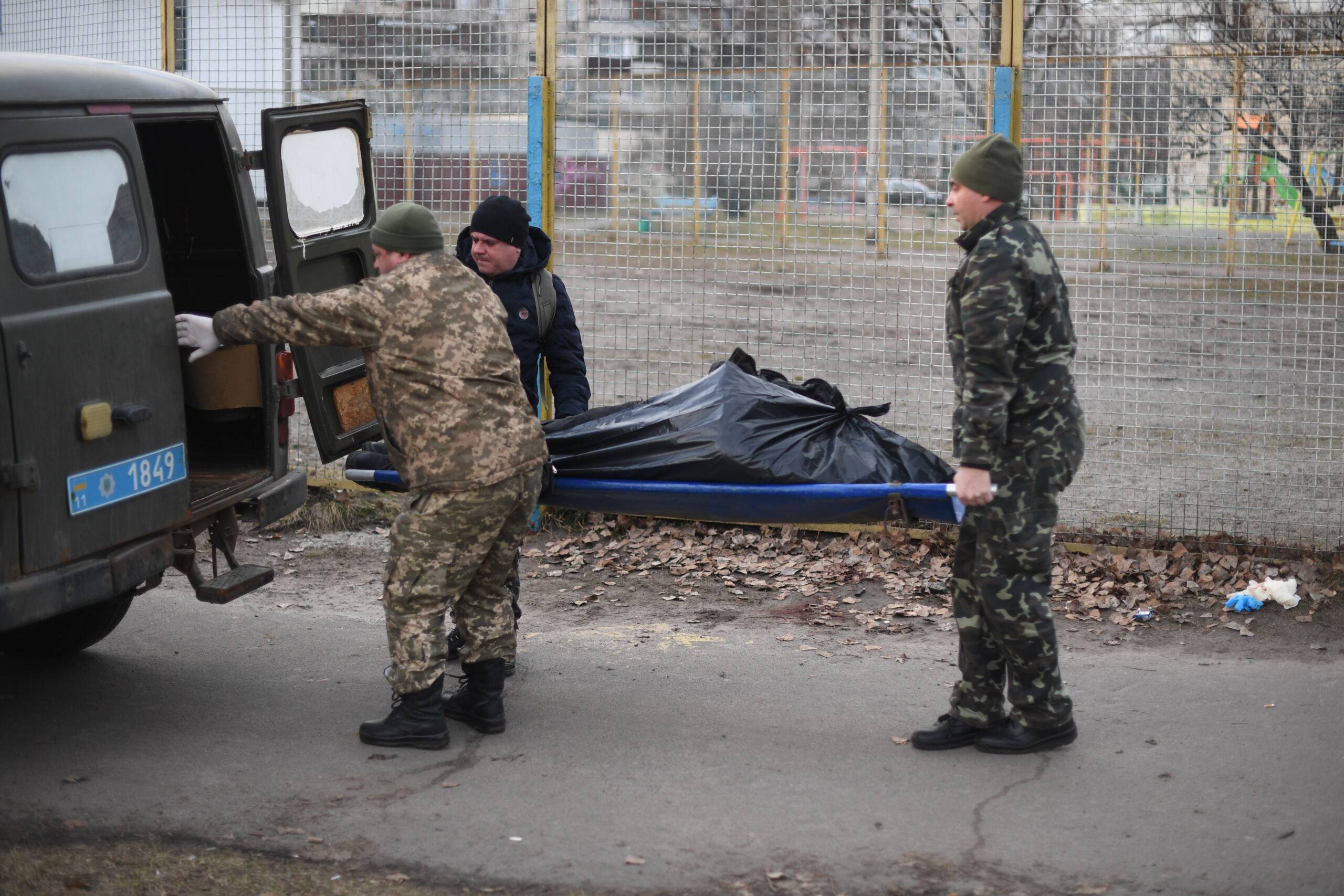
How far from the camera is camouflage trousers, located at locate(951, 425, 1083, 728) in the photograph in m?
4.61

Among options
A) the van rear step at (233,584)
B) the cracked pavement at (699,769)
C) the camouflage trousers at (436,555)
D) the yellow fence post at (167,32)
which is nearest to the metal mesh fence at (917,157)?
the yellow fence post at (167,32)

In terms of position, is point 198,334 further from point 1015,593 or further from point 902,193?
point 902,193

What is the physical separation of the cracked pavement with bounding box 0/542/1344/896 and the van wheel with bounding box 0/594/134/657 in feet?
0.33

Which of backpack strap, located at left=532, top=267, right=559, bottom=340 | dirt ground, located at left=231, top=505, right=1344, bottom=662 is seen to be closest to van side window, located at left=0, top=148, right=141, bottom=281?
backpack strap, located at left=532, top=267, right=559, bottom=340

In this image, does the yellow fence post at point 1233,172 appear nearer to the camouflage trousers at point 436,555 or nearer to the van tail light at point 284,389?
the camouflage trousers at point 436,555

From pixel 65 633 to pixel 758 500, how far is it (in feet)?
9.95

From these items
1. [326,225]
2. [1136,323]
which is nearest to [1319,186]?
[1136,323]

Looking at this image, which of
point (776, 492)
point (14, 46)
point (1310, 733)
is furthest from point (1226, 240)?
point (14, 46)

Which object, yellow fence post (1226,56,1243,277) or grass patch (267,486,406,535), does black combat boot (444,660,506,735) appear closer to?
grass patch (267,486,406,535)

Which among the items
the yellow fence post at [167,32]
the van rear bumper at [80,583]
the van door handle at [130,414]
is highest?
the yellow fence post at [167,32]

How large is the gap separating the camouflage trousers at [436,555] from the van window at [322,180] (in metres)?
1.59

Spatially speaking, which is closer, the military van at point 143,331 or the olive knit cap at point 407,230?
the military van at point 143,331

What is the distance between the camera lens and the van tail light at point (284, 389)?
5508 mm

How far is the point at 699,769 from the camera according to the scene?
4.66 meters
